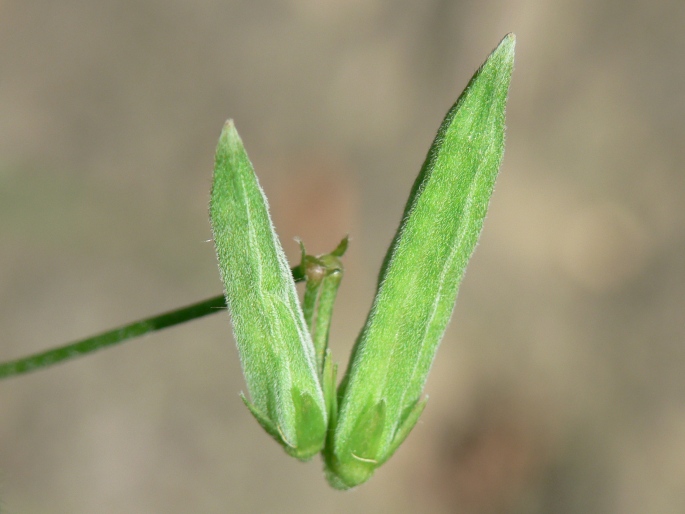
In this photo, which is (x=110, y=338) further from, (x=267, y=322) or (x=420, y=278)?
(x=420, y=278)

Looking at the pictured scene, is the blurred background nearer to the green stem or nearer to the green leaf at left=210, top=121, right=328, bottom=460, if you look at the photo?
the green stem

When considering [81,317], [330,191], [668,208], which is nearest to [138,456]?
[81,317]

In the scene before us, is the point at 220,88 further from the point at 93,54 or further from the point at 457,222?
the point at 457,222

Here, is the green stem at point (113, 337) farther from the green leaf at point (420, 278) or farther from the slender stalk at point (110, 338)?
the green leaf at point (420, 278)

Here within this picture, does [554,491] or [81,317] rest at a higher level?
[81,317]

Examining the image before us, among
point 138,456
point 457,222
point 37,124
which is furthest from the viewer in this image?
point 37,124
